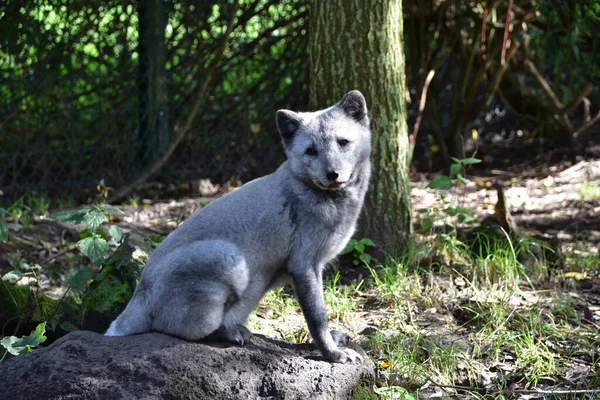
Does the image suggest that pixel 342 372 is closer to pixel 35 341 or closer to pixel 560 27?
pixel 35 341

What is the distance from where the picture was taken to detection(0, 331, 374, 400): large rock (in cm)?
327

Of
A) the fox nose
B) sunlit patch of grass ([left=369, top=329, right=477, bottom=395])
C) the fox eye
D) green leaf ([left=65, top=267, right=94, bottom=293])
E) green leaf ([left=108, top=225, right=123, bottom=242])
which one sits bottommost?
sunlit patch of grass ([left=369, top=329, right=477, bottom=395])

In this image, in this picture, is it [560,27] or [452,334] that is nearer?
[452,334]

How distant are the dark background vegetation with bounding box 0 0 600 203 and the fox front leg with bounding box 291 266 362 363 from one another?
379cm

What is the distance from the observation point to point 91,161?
7152mm

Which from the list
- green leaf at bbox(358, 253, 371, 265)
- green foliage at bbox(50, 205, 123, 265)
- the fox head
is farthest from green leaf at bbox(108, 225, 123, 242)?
green leaf at bbox(358, 253, 371, 265)

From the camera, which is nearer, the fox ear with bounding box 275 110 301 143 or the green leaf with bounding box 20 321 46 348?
the green leaf with bounding box 20 321 46 348

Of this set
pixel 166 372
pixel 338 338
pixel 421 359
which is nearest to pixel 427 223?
Answer: pixel 421 359

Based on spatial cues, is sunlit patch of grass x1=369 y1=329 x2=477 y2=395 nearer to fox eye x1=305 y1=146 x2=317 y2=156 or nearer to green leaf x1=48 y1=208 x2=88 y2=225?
fox eye x1=305 y1=146 x2=317 y2=156

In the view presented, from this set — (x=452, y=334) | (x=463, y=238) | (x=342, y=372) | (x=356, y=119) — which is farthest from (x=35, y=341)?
(x=463, y=238)

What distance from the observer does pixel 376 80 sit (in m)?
5.21

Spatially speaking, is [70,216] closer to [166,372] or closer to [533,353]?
[166,372]

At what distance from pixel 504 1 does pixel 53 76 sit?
4.65 metres

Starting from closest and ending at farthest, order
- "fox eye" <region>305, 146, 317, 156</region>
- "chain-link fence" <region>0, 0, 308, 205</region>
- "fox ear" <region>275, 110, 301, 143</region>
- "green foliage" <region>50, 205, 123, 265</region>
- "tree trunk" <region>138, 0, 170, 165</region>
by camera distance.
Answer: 1. "fox eye" <region>305, 146, 317, 156</region>
2. "fox ear" <region>275, 110, 301, 143</region>
3. "green foliage" <region>50, 205, 123, 265</region>
4. "chain-link fence" <region>0, 0, 308, 205</region>
5. "tree trunk" <region>138, 0, 170, 165</region>
